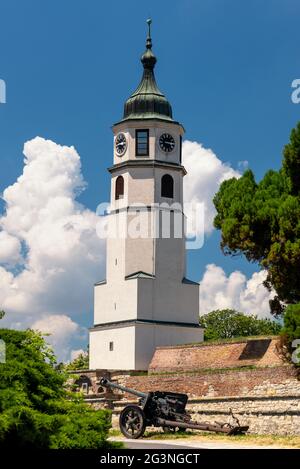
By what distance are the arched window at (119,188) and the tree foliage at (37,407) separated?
27.4 metres

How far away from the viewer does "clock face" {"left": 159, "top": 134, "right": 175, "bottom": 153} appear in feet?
149

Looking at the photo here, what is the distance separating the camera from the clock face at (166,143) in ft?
149

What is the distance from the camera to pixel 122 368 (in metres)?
42.7

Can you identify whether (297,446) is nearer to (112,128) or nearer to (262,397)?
(262,397)

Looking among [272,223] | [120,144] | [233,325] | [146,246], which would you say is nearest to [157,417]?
[272,223]

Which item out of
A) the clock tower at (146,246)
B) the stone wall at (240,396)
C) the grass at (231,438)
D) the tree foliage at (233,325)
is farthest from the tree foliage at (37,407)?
the tree foliage at (233,325)

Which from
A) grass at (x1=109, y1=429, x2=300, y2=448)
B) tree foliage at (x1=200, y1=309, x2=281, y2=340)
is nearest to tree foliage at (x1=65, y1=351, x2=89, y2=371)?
tree foliage at (x1=200, y1=309, x2=281, y2=340)

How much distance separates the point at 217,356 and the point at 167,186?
40.1 ft

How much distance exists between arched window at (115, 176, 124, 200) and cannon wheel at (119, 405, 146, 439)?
20.0m

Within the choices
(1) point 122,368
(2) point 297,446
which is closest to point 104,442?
(2) point 297,446

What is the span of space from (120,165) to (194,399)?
16.8 metres

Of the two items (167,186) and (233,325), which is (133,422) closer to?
(167,186)

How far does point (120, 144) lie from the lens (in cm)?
4581

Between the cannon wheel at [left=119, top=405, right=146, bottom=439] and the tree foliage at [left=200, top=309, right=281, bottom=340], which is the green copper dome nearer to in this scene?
the tree foliage at [left=200, top=309, right=281, bottom=340]
